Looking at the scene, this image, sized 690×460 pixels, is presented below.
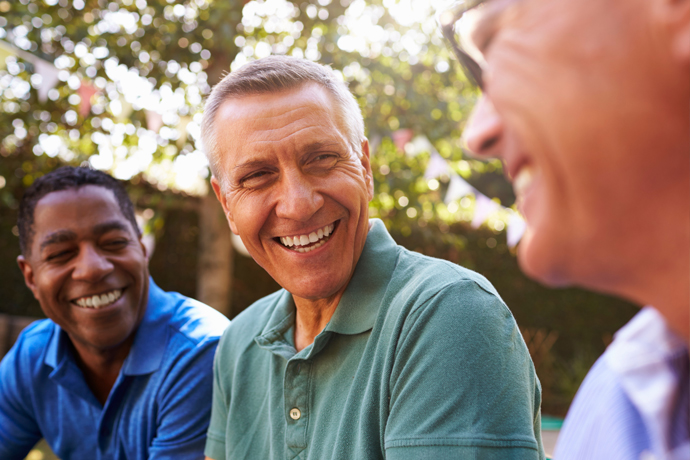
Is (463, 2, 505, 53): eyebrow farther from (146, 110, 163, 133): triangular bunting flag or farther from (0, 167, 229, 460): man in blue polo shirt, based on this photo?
(146, 110, 163, 133): triangular bunting flag

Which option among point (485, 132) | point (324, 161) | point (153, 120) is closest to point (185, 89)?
point (153, 120)

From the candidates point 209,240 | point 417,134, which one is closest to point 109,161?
point 209,240

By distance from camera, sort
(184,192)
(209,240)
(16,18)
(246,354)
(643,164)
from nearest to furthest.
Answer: (643,164)
(246,354)
(16,18)
(209,240)
(184,192)

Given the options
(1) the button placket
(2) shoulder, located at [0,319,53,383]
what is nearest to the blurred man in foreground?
(1) the button placket

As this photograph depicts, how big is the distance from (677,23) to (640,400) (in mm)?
400

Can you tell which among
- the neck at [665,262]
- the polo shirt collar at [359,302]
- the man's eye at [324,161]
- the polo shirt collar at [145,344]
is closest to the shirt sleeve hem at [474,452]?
the polo shirt collar at [359,302]

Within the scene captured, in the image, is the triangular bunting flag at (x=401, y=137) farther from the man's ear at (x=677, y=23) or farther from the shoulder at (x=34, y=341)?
the man's ear at (x=677, y=23)

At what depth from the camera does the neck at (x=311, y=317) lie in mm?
1704

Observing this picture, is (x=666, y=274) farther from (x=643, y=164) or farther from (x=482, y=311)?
(x=482, y=311)

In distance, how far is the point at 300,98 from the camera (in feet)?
5.32

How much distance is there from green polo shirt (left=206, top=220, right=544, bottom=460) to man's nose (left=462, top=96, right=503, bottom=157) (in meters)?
0.64

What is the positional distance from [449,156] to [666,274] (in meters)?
6.59

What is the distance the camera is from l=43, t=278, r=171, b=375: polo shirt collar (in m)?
2.26

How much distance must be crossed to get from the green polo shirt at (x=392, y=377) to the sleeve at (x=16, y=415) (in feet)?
3.60
